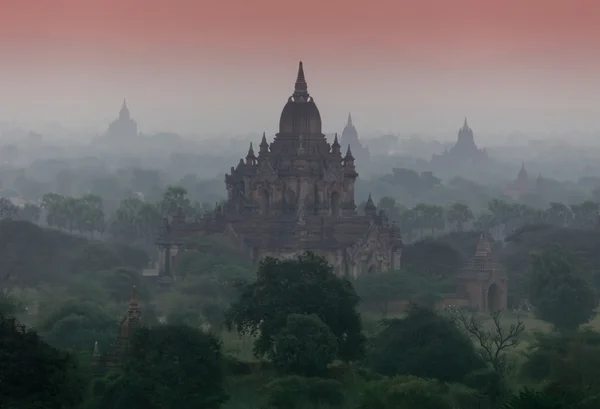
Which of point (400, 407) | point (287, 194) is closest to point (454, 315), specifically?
point (287, 194)

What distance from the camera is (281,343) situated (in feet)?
181

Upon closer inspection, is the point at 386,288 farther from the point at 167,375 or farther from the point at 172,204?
the point at 172,204

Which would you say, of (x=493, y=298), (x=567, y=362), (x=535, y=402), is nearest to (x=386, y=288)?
(x=493, y=298)

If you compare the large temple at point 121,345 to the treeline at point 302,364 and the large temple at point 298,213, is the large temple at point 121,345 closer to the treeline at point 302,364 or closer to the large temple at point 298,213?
the treeline at point 302,364

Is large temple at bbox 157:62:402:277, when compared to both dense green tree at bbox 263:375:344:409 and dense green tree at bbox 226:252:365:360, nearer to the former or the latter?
dense green tree at bbox 226:252:365:360

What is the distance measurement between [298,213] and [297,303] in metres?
28.2

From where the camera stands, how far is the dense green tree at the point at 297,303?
5822 cm

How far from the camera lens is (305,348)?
180 feet

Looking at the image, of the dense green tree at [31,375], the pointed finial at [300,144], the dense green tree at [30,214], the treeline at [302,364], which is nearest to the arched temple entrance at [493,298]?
the pointed finial at [300,144]

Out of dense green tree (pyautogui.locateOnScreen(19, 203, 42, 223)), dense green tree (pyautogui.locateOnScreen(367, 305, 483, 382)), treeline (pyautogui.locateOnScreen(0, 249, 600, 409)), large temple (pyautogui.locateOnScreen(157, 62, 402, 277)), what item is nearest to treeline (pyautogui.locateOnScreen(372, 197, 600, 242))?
dense green tree (pyautogui.locateOnScreen(19, 203, 42, 223))

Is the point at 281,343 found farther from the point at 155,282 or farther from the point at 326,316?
the point at 155,282

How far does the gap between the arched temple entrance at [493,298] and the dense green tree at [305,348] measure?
97.6 feet

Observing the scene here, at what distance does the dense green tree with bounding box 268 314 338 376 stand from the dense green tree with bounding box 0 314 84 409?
467 inches

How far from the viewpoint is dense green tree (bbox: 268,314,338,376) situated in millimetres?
55000
